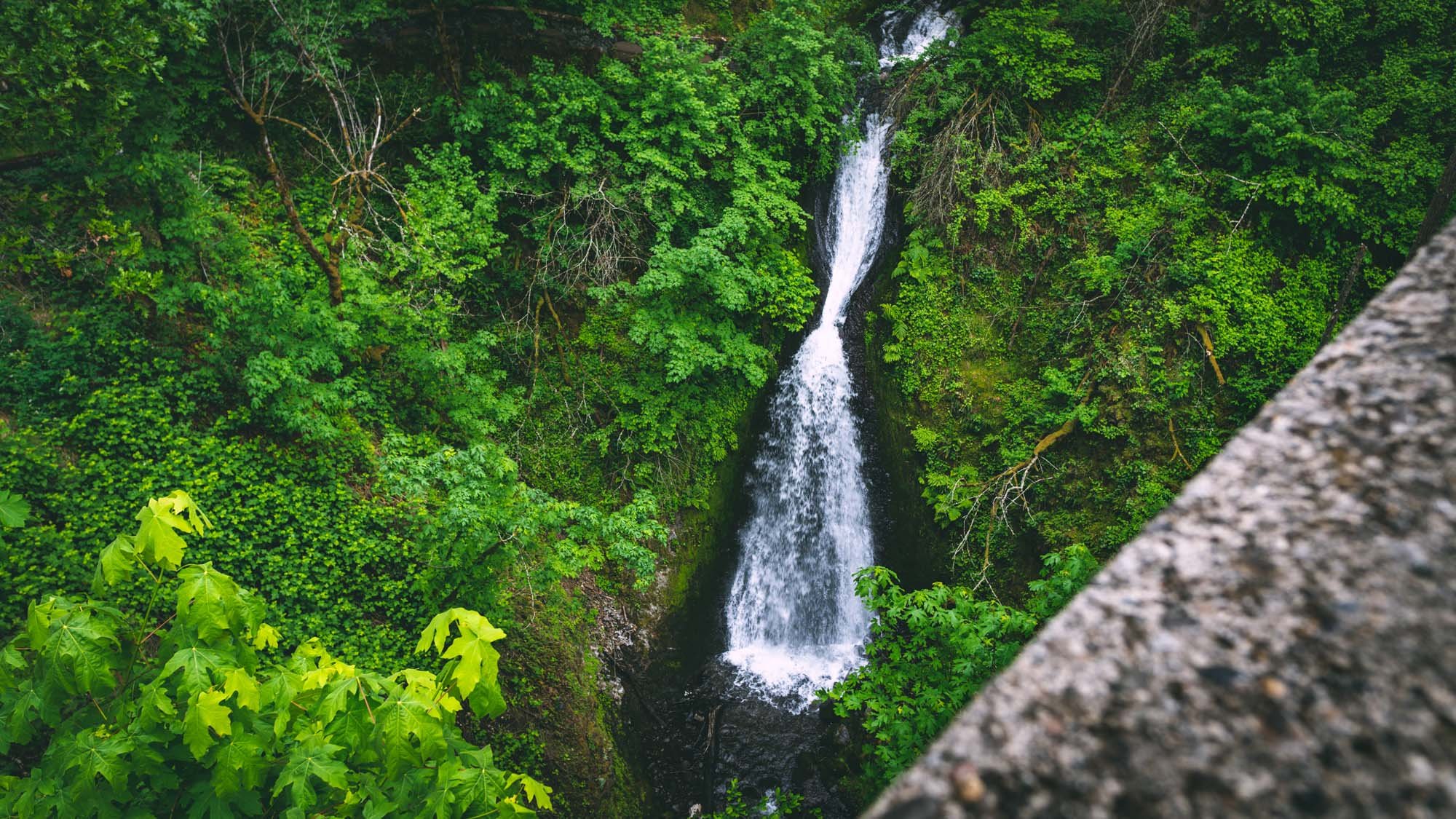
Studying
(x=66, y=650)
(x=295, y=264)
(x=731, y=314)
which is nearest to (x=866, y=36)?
(x=731, y=314)

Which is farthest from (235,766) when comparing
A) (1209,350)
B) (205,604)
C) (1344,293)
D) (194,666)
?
(1209,350)

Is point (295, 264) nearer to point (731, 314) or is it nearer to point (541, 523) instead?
point (541, 523)

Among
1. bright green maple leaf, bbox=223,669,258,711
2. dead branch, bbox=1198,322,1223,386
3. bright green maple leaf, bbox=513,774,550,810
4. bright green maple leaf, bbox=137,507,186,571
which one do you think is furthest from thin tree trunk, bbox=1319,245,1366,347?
bright green maple leaf, bbox=137,507,186,571

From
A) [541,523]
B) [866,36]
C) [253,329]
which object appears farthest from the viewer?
[866,36]

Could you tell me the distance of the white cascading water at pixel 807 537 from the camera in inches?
349

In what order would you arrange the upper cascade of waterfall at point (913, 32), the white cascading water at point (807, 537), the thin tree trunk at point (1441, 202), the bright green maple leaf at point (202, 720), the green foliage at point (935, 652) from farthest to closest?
the upper cascade of waterfall at point (913, 32), the white cascading water at point (807, 537), the thin tree trunk at point (1441, 202), the green foliage at point (935, 652), the bright green maple leaf at point (202, 720)

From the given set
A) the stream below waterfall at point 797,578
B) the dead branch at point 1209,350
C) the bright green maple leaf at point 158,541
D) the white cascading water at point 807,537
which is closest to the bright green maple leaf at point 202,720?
the bright green maple leaf at point 158,541

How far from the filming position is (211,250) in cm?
701

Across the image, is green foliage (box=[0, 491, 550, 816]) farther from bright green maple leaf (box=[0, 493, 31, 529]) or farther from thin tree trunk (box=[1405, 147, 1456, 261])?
thin tree trunk (box=[1405, 147, 1456, 261])

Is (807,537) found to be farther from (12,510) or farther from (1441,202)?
(12,510)

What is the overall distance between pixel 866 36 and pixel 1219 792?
1227cm

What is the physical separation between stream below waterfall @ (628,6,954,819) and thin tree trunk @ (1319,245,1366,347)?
5.15 meters

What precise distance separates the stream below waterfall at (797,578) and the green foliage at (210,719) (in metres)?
6.10

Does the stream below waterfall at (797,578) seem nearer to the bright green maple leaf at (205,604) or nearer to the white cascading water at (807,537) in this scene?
the white cascading water at (807,537)
